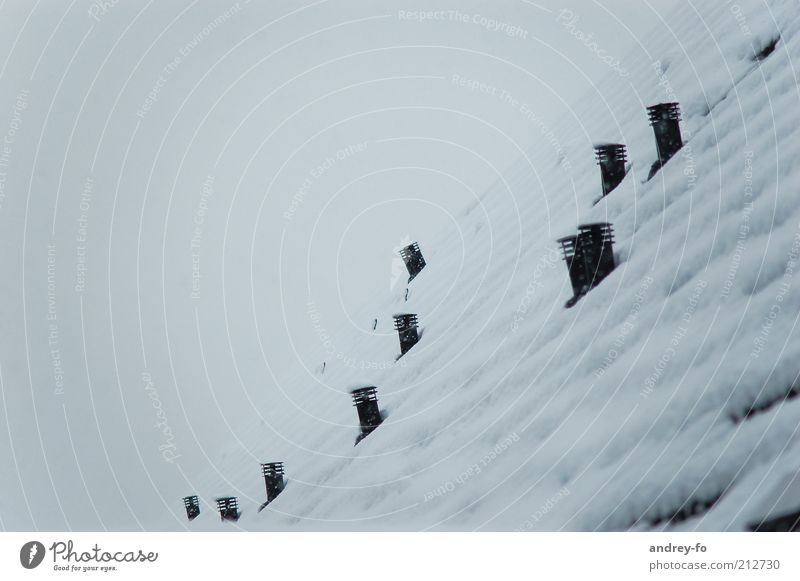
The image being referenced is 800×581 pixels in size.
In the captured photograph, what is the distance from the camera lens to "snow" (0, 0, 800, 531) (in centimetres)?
121

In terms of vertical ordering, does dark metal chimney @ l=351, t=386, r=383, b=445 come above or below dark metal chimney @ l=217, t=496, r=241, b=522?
above

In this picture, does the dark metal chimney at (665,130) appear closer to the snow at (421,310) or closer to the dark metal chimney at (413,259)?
the snow at (421,310)

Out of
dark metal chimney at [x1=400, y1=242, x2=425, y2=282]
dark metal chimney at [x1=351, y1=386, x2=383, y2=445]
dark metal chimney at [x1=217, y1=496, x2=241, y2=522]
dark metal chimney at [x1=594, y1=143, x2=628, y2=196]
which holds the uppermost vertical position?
dark metal chimney at [x1=594, y1=143, x2=628, y2=196]

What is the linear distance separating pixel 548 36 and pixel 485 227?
13.0 inches

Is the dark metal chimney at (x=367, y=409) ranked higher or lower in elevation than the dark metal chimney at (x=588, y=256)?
lower

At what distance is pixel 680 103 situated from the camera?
48.8 inches

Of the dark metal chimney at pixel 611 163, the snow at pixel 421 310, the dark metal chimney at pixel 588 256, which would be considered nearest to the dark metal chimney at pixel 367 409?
the snow at pixel 421 310

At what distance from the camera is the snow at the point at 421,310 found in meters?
1.21

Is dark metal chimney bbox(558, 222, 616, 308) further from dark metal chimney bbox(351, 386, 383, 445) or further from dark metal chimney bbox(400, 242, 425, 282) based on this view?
dark metal chimney bbox(351, 386, 383, 445)

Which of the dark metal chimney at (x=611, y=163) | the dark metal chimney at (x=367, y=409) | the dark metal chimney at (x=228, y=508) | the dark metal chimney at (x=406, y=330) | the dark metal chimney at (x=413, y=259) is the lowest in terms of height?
the dark metal chimney at (x=228, y=508)

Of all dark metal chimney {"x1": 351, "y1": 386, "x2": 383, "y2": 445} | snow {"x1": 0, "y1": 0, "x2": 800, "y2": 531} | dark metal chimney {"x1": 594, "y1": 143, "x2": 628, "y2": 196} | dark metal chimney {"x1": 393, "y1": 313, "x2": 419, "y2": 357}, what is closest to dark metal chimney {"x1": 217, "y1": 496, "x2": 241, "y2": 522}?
snow {"x1": 0, "y1": 0, "x2": 800, "y2": 531}

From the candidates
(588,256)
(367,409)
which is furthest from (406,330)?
(588,256)

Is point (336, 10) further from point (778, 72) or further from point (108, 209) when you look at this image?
point (778, 72)

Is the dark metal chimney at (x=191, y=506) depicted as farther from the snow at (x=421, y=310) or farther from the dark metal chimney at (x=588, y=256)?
the dark metal chimney at (x=588, y=256)
